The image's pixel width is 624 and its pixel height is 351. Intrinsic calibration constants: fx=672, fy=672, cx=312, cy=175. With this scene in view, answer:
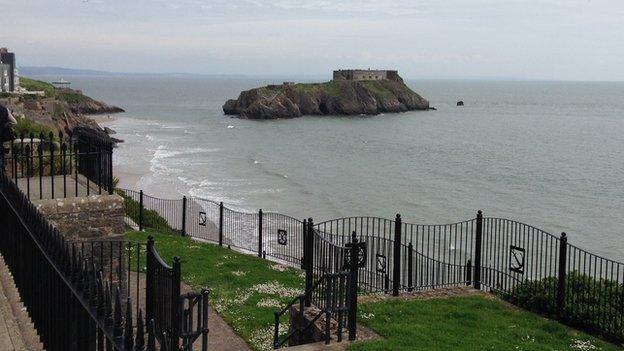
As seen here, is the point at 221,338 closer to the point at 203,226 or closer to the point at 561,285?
the point at 561,285

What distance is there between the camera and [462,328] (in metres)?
10.6

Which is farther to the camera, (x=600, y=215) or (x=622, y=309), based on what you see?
(x=600, y=215)

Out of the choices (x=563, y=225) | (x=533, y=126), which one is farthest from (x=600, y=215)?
(x=533, y=126)

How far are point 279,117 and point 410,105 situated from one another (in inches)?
1677

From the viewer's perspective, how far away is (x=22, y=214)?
6.88 m

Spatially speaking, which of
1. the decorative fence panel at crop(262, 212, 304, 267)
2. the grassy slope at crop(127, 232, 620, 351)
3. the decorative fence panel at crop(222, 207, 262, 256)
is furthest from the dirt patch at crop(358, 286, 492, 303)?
the decorative fence panel at crop(222, 207, 262, 256)

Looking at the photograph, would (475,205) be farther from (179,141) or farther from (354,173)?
(179,141)

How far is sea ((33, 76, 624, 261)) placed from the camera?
39.4 metres

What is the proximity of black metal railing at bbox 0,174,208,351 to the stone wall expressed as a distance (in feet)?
4.42

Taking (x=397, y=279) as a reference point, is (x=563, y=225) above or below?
below

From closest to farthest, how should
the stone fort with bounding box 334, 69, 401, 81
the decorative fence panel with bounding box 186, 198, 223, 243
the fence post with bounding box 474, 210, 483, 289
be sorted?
the fence post with bounding box 474, 210, 483, 289
the decorative fence panel with bounding box 186, 198, 223, 243
the stone fort with bounding box 334, 69, 401, 81

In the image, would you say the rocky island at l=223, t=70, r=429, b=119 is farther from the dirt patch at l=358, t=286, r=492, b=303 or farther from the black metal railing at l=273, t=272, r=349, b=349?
the black metal railing at l=273, t=272, r=349, b=349

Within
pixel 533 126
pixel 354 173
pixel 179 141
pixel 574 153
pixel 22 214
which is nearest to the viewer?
pixel 22 214

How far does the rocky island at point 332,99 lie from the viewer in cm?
13438
